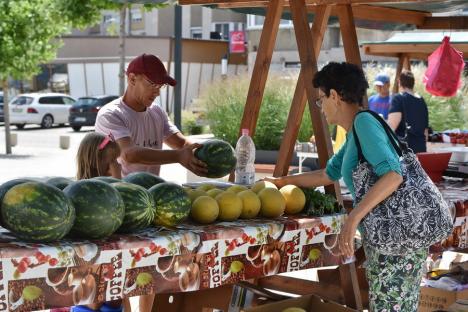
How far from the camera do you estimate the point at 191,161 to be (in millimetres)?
4562

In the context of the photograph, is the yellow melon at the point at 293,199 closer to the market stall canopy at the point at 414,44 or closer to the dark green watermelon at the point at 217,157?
the dark green watermelon at the point at 217,157

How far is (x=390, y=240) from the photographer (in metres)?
3.56

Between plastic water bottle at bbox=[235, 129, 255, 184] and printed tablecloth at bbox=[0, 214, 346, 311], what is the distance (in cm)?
95

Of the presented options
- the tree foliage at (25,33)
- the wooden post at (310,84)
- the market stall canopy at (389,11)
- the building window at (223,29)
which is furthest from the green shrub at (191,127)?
the building window at (223,29)

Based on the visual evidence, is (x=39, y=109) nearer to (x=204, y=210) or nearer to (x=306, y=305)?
(x=306, y=305)

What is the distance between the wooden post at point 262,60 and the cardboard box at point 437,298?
1561 mm

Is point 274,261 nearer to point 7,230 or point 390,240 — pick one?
point 390,240

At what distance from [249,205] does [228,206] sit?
143 millimetres

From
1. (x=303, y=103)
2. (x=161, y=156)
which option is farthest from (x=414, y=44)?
(x=161, y=156)

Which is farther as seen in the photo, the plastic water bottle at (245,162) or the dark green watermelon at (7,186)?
the plastic water bottle at (245,162)

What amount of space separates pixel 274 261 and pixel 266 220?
0.22 m

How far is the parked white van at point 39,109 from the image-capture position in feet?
104

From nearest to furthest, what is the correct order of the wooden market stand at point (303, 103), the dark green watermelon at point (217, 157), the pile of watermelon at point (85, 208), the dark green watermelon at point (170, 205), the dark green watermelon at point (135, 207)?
1. the pile of watermelon at point (85, 208)
2. the dark green watermelon at point (135, 207)
3. the dark green watermelon at point (170, 205)
4. the wooden market stand at point (303, 103)
5. the dark green watermelon at point (217, 157)

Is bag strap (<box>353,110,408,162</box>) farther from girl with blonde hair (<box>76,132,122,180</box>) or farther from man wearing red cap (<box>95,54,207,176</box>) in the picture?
girl with blonde hair (<box>76,132,122,180</box>)
